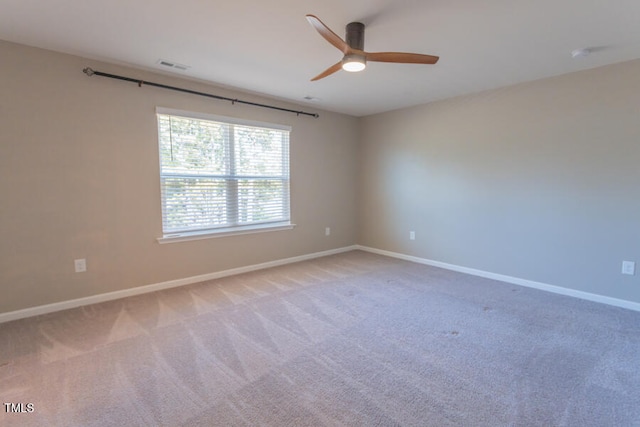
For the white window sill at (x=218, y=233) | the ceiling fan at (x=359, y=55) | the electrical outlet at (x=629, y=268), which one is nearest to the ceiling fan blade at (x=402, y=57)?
the ceiling fan at (x=359, y=55)

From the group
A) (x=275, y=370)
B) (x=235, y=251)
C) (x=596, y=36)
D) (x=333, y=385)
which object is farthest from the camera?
(x=235, y=251)

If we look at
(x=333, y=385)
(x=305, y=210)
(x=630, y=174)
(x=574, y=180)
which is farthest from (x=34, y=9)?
(x=630, y=174)

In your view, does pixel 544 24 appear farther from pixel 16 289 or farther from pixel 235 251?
pixel 16 289

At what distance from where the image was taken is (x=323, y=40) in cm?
254

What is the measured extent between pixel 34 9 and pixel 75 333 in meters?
2.40

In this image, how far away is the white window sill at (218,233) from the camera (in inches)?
139

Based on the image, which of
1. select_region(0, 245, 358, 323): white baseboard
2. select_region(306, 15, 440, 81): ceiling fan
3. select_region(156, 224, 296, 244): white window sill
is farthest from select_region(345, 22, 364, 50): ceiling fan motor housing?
select_region(0, 245, 358, 323): white baseboard

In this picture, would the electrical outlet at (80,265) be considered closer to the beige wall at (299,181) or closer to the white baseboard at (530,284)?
the beige wall at (299,181)

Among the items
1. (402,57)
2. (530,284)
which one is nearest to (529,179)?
(530,284)

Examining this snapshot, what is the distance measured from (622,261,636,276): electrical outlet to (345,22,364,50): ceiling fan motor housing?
3323 mm

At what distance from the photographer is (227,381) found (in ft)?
6.34

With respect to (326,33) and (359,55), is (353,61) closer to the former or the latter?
(359,55)

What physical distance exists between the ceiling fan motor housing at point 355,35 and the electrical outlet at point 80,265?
3.15 meters

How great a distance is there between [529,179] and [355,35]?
9.00 ft
